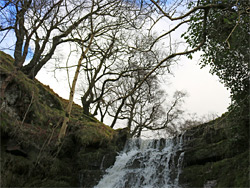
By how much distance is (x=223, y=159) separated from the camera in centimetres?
718

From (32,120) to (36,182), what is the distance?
287cm

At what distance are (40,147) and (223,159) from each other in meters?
6.81

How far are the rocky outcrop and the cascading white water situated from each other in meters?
0.43

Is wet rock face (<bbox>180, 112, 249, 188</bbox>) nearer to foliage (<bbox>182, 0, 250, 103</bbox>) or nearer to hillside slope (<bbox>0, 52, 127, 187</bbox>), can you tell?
foliage (<bbox>182, 0, 250, 103</bbox>)

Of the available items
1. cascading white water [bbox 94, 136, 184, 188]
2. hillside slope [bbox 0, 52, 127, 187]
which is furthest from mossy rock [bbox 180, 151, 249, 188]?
hillside slope [bbox 0, 52, 127, 187]

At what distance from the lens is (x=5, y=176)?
7.39m

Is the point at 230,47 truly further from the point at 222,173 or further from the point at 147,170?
the point at 147,170

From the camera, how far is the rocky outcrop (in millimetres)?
6161

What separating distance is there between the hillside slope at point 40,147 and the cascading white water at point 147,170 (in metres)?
0.56

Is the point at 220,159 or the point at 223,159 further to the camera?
the point at 220,159

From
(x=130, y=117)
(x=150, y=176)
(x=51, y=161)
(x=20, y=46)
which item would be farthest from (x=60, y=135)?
(x=130, y=117)

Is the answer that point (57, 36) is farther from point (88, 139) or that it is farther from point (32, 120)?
point (88, 139)

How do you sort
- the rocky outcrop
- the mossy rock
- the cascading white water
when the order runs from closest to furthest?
the mossy rock, the rocky outcrop, the cascading white water

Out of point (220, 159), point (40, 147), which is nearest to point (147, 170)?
point (220, 159)
